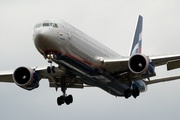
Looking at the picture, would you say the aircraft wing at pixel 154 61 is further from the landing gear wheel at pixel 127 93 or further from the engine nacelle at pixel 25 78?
the engine nacelle at pixel 25 78

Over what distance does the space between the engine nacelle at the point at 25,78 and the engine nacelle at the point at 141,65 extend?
8.70 m

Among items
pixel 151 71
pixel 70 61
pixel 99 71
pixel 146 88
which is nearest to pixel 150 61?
pixel 151 71

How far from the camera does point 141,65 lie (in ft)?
102

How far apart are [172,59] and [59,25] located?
34.0ft

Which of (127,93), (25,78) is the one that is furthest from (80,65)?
(127,93)

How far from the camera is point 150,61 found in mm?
30953

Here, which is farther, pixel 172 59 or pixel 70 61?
pixel 172 59

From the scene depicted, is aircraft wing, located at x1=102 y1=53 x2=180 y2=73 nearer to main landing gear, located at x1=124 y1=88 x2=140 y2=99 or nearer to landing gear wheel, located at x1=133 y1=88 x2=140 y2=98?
main landing gear, located at x1=124 y1=88 x2=140 y2=99

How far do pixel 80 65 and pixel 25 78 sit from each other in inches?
235

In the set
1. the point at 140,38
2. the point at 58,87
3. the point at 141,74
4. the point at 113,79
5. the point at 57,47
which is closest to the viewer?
the point at 57,47

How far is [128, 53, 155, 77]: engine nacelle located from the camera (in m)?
30.6

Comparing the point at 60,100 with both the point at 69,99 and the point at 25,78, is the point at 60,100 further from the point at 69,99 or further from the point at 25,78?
the point at 25,78

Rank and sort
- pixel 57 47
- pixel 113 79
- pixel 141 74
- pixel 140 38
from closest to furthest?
pixel 57 47
pixel 141 74
pixel 113 79
pixel 140 38

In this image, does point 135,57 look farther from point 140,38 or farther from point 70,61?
point 140,38
